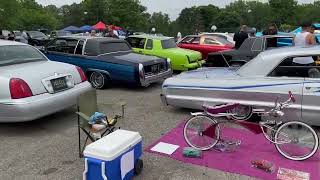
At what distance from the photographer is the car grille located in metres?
9.45

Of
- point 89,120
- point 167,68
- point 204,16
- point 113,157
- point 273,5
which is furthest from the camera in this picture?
point 204,16

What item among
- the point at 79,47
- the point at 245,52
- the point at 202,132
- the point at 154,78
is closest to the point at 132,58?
the point at 154,78

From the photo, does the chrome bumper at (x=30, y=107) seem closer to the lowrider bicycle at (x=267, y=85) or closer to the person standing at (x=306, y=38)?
the lowrider bicycle at (x=267, y=85)

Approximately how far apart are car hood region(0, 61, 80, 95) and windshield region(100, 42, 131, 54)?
2.97m

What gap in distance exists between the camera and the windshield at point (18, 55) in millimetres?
6488

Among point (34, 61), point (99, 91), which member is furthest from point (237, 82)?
point (99, 91)

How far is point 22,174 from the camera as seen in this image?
4508mm

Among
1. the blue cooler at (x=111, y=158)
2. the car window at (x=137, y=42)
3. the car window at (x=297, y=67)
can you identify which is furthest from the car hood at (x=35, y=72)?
the car window at (x=137, y=42)

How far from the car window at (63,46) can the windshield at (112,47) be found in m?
0.83

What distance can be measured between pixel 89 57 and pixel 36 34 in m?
19.9

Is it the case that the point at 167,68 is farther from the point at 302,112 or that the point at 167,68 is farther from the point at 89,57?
the point at 302,112

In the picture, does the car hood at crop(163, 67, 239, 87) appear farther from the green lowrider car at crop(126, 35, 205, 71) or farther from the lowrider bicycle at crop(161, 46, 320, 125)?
the green lowrider car at crop(126, 35, 205, 71)

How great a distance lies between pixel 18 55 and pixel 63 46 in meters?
3.50

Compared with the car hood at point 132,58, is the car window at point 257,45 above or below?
above
